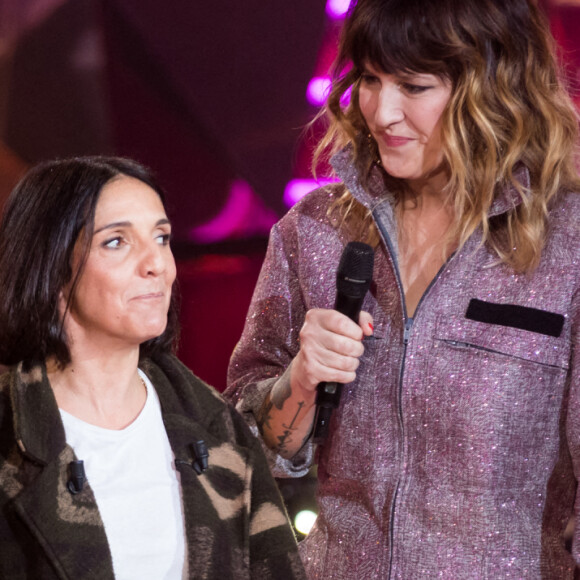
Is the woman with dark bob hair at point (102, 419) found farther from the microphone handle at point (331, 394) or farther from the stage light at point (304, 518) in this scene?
the stage light at point (304, 518)

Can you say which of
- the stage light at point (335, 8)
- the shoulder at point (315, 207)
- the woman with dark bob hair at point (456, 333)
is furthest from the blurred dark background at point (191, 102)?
the woman with dark bob hair at point (456, 333)

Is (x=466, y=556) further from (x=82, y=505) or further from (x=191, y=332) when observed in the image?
(x=191, y=332)

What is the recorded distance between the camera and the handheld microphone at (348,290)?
122 cm

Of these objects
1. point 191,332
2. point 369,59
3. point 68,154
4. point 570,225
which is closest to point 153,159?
point 68,154

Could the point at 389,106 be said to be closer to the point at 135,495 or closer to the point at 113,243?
the point at 113,243

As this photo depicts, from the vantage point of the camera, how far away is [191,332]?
263 centimetres

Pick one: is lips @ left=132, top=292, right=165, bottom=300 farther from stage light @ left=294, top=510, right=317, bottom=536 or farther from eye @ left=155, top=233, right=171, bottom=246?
stage light @ left=294, top=510, right=317, bottom=536

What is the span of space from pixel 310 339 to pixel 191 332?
4.48 feet

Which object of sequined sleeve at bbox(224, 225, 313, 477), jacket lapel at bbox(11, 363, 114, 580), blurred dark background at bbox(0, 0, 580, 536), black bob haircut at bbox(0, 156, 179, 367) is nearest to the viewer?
jacket lapel at bbox(11, 363, 114, 580)

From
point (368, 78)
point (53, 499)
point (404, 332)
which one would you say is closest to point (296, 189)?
point (368, 78)

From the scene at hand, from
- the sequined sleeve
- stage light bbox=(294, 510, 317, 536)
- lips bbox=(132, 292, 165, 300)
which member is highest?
lips bbox=(132, 292, 165, 300)

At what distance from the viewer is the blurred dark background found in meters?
2.21

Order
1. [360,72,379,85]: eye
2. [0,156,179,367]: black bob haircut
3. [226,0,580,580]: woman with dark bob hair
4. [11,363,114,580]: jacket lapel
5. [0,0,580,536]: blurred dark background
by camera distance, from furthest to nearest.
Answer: [0,0,580,536]: blurred dark background → [360,72,379,85]: eye → [226,0,580,580]: woman with dark bob hair → [0,156,179,367]: black bob haircut → [11,363,114,580]: jacket lapel

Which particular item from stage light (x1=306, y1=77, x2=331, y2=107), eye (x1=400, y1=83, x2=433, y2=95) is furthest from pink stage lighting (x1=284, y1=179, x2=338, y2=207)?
eye (x1=400, y1=83, x2=433, y2=95)
